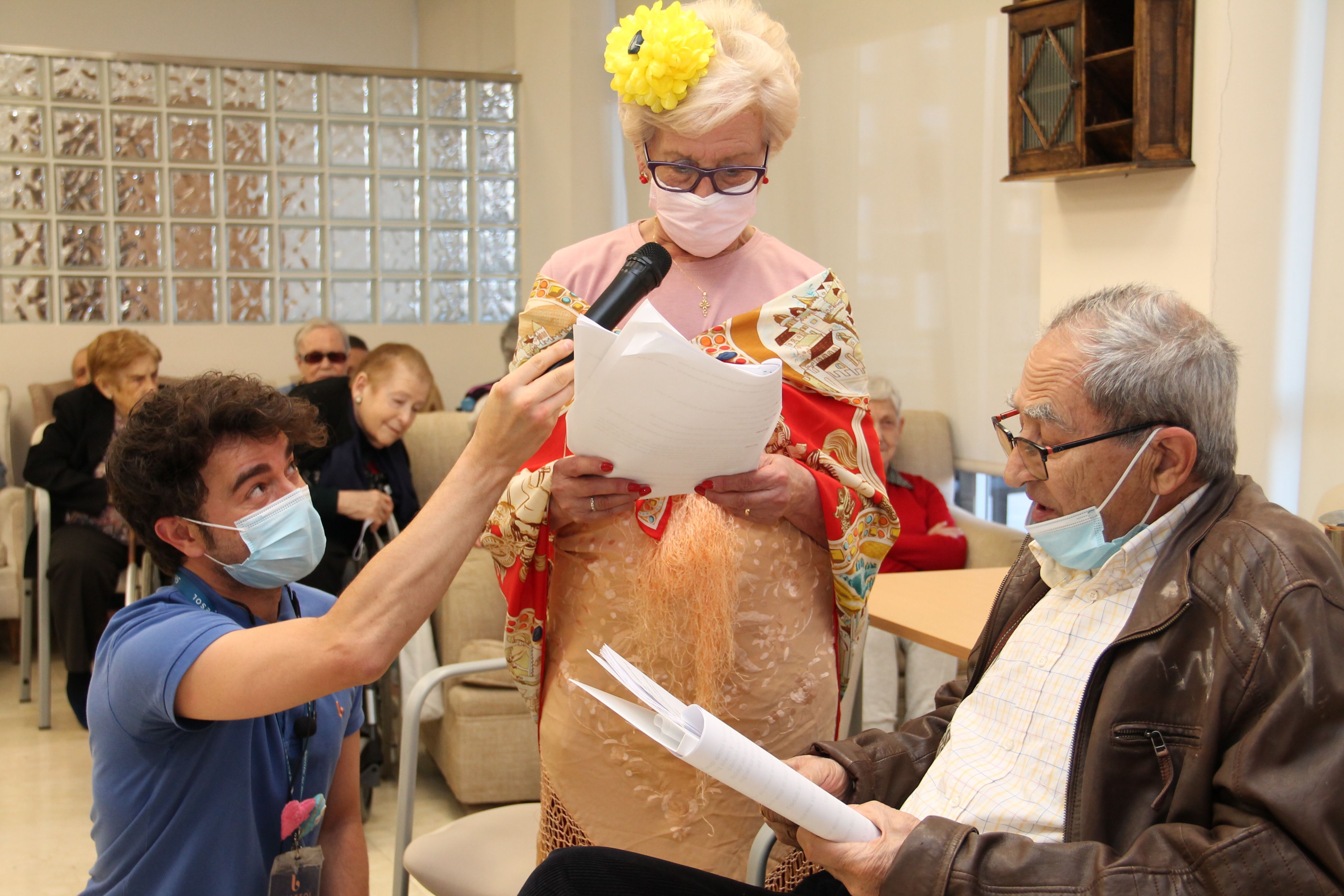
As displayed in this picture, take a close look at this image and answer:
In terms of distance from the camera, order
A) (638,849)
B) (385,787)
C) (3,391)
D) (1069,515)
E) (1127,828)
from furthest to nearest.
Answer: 1. (3,391)
2. (385,787)
3. (638,849)
4. (1069,515)
5. (1127,828)

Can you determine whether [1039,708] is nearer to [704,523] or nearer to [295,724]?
[704,523]

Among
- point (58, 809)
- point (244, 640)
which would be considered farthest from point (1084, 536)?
point (58, 809)

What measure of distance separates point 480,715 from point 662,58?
2.35m

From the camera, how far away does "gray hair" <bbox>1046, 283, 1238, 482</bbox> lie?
1.21 metres

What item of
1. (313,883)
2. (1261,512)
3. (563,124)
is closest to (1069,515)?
(1261,512)

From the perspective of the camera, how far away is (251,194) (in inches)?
230

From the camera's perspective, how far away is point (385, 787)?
12.2ft

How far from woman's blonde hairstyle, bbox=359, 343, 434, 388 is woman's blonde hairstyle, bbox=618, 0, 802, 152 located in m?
2.20

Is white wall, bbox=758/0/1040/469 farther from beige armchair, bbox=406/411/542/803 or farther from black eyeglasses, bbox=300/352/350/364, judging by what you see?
black eyeglasses, bbox=300/352/350/364

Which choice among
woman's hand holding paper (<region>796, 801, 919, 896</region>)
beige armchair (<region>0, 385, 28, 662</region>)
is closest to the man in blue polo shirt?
woman's hand holding paper (<region>796, 801, 919, 896</region>)

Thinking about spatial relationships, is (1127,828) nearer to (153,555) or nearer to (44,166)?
(153,555)

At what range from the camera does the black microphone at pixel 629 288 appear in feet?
4.03

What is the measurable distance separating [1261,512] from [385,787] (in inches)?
125

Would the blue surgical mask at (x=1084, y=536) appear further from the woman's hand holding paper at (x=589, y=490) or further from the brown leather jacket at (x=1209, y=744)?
the woman's hand holding paper at (x=589, y=490)
